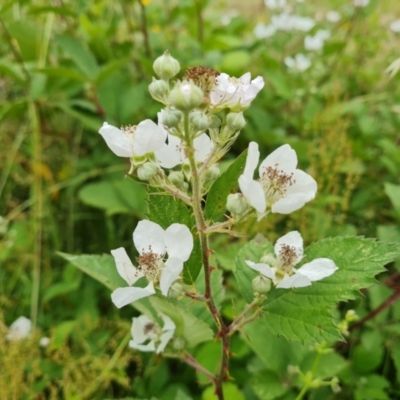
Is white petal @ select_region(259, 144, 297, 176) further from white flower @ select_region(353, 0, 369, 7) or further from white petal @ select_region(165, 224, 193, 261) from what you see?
white flower @ select_region(353, 0, 369, 7)

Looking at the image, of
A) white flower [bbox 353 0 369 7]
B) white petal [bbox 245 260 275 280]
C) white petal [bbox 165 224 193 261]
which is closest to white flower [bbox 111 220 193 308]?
white petal [bbox 165 224 193 261]

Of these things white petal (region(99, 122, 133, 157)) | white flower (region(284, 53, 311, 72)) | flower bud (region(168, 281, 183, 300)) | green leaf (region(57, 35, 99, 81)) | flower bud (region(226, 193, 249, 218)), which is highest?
white flower (region(284, 53, 311, 72))

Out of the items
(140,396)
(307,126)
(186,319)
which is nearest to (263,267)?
(186,319)

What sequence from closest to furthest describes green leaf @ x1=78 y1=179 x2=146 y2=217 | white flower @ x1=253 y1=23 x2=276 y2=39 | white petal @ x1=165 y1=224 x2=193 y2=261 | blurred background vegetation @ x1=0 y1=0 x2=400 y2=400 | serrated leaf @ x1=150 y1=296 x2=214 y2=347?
white petal @ x1=165 y1=224 x2=193 y2=261 → serrated leaf @ x1=150 y1=296 x2=214 y2=347 → blurred background vegetation @ x1=0 y1=0 x2=400 y2=400 → green leaf @ x1=78 y1=179 x2=146 y2=217 → white flower @ x1=253 y1=23 x2=276 y2=39

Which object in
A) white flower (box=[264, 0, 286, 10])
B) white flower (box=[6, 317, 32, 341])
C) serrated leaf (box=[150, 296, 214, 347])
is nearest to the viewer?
serrated leaf (box=[150, 296, 214, 347])

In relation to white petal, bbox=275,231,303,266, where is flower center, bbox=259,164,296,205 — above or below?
above

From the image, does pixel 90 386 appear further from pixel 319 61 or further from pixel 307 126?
pixel 319 61

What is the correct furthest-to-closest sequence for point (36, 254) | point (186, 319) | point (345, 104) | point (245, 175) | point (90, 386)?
point (345, 104)
point (36, 254)
point (90, 386)
point (186, 319)
point (245, 175)

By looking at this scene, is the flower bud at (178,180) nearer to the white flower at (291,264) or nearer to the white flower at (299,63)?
the white flower at (291,264)
